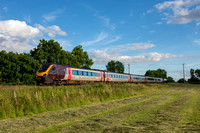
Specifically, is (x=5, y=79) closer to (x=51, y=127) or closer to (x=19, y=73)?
→ (x=19, y=73)

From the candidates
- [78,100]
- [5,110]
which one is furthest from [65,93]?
[5,110]

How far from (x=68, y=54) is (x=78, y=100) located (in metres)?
42.0

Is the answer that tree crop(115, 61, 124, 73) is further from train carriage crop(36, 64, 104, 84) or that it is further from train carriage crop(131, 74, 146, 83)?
train carriage crop(36, 64, 104, 84)

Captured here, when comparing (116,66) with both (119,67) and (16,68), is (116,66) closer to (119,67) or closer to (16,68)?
(119,67)

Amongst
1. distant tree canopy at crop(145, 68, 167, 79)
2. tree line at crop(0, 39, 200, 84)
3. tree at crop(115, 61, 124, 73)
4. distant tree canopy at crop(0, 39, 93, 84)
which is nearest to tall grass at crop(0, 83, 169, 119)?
tree line at crop(0, 39, 200, 84)

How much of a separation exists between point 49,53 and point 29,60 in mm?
6646

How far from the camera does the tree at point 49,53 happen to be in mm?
47812

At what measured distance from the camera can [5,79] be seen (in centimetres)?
4022

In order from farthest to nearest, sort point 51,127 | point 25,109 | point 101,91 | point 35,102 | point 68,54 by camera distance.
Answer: point 68,54 → point 101,91 → point 35,102 → point 25,109 → point 51,127

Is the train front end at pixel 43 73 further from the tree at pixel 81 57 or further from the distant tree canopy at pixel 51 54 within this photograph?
the tree at pixel 81 57

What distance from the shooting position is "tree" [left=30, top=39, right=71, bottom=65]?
1882 inches

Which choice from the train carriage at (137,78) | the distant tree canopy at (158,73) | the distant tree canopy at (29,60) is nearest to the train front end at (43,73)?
the distant tree canopy at (29,60)

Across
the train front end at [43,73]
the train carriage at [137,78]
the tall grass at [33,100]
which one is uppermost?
the train front end at [43,73]

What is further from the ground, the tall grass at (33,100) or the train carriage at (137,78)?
the train carriage at (137,78)
